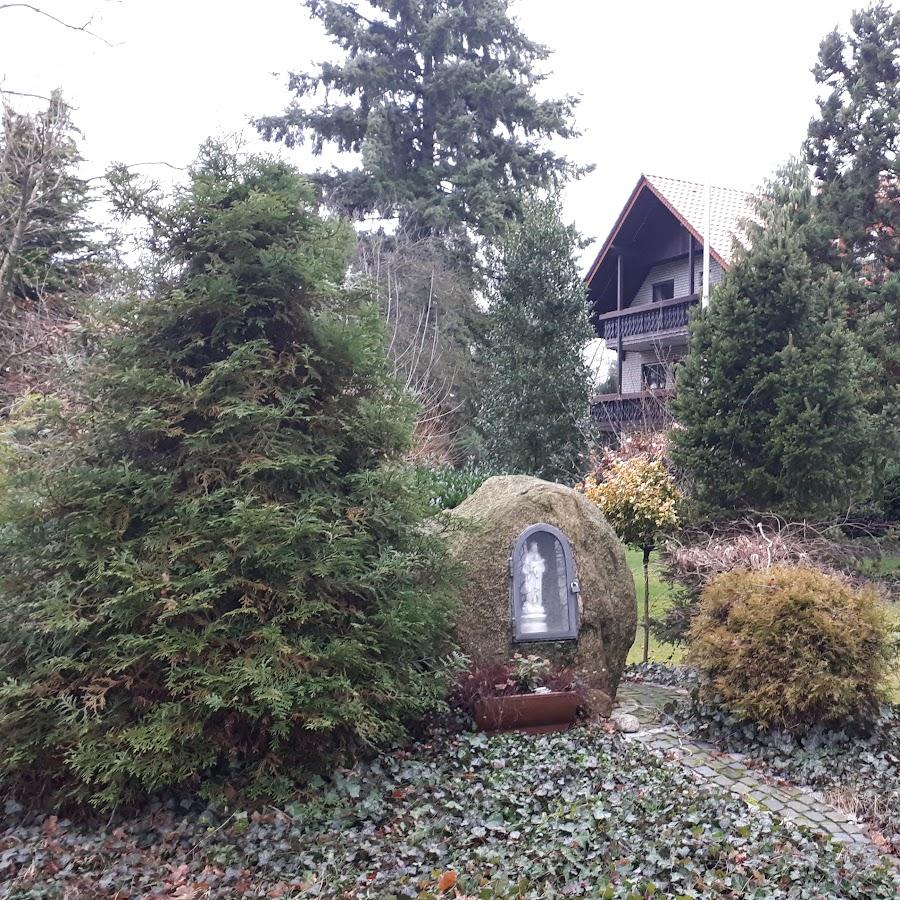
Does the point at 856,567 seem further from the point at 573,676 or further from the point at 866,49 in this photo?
the point at 866,49

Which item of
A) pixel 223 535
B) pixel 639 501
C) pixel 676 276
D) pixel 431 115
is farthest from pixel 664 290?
pixel 223 535

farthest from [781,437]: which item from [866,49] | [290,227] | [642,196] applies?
[642,196]

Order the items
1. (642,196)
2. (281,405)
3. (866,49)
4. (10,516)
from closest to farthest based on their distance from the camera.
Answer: (10,516)
(281,405)
(866,49)
(642,196)

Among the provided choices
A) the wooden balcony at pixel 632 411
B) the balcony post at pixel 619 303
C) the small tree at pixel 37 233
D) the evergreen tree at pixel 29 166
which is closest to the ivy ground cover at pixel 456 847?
the small tree at pixel 37 233

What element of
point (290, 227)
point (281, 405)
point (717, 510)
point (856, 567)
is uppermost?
point (290, 227)

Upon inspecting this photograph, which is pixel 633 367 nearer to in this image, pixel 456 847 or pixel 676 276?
pixel 676 276

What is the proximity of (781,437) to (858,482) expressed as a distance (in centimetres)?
129

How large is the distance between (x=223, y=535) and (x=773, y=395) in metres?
6.84

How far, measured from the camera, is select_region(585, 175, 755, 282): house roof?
21562mm

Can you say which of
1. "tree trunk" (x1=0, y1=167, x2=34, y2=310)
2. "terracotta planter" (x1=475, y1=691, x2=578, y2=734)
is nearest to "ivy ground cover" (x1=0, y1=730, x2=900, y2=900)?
"terracotta planter" (x1=475, y1=691, x2=578, y2=734)

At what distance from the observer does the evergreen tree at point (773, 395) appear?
8.79 meters

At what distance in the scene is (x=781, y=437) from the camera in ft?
28.7

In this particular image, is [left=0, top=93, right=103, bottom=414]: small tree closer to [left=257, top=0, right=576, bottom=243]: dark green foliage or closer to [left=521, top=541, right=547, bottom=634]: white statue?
[left=521, top=541, right=547, bottom=634]: white statue

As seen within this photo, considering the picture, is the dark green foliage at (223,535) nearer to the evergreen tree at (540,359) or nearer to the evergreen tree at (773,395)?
the evergreen tree at (773,395)
